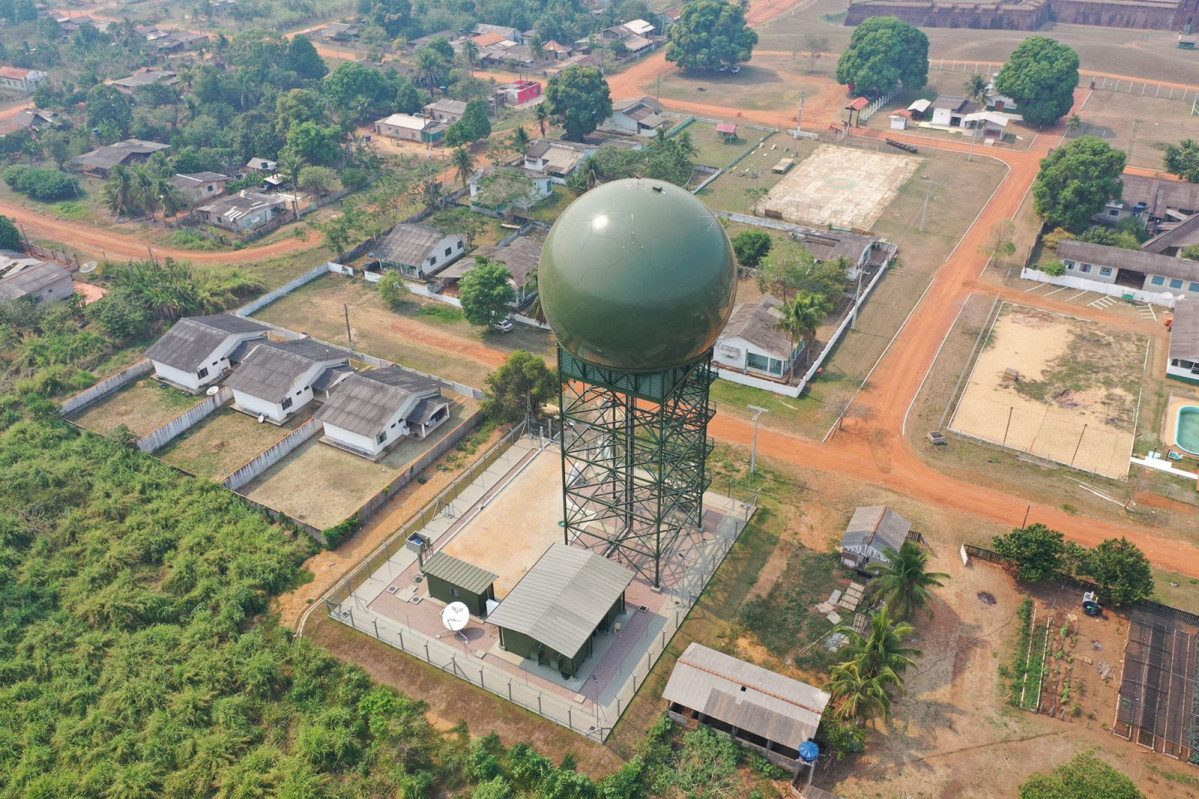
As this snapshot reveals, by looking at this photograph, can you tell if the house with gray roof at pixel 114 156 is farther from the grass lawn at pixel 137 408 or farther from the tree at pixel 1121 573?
the tree at pixel 1121 573

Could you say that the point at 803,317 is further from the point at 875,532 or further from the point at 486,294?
the point at 486,294

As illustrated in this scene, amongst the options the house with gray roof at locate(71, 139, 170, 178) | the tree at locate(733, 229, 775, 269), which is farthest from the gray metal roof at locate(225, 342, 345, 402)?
the house with gray roof at locate(71, 139, 170, 178)

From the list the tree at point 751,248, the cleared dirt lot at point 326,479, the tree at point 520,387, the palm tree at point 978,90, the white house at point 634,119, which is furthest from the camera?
the palm tree at point 978,90

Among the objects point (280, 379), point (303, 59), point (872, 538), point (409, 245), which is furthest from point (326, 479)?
point (303, 59)

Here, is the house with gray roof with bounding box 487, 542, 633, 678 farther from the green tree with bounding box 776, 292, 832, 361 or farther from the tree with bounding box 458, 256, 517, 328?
the tree with bounding box 458, 256, 517, 328

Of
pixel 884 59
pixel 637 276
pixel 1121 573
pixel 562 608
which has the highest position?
pixel 637 276

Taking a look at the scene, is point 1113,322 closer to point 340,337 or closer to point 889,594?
point 889,594

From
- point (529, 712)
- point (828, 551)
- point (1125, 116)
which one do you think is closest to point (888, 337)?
point (828, 551)

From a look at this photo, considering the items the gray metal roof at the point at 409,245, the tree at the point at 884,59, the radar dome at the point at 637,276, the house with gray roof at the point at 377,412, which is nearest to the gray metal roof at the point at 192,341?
the house with gray roof at the point at 377,412

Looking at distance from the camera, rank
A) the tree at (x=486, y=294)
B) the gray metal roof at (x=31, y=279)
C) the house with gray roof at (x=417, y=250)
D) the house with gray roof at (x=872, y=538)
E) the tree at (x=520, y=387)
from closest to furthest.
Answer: the house with gray roof at (x=872, y=538) < the tree at (x=520, y=387) < the tree at (x=486, y=294) < the gray metal roof at (x=31, y=279) < the house with gray roof at (x=417, y=250)
